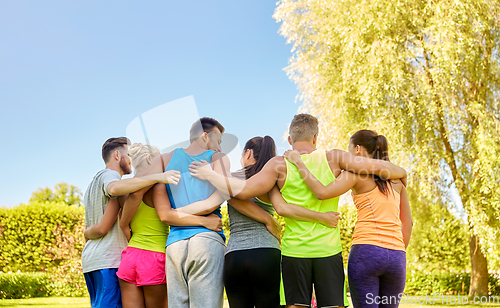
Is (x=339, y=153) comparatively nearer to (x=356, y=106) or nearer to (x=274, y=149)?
(x=274, y=149)

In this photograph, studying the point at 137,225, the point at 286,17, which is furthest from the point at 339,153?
the point at 286,17

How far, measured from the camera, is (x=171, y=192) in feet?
9.78

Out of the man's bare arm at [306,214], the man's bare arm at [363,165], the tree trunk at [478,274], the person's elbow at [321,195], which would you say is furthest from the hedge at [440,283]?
the person's elbow at [321,195]

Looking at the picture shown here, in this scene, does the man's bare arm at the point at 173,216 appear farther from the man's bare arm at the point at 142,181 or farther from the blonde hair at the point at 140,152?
the blonde hair at the point at 140,152

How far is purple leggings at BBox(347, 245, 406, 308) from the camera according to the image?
9.16ft

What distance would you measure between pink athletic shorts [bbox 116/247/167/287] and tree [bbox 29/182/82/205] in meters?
48.5

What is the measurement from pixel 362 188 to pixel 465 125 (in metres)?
7.94

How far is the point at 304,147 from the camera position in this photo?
2.99 meters

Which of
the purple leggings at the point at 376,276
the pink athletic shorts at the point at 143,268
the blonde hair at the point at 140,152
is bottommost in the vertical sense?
the purple leggings at the point at 376,276

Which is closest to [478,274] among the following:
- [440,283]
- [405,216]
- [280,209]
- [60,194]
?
[440,283]

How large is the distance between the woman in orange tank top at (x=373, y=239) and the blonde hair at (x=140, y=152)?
1.18 m

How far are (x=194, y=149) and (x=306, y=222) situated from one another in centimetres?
105

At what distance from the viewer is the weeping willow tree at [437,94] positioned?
907 centimetres

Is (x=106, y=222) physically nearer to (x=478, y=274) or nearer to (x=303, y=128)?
(x=303, y=128)
